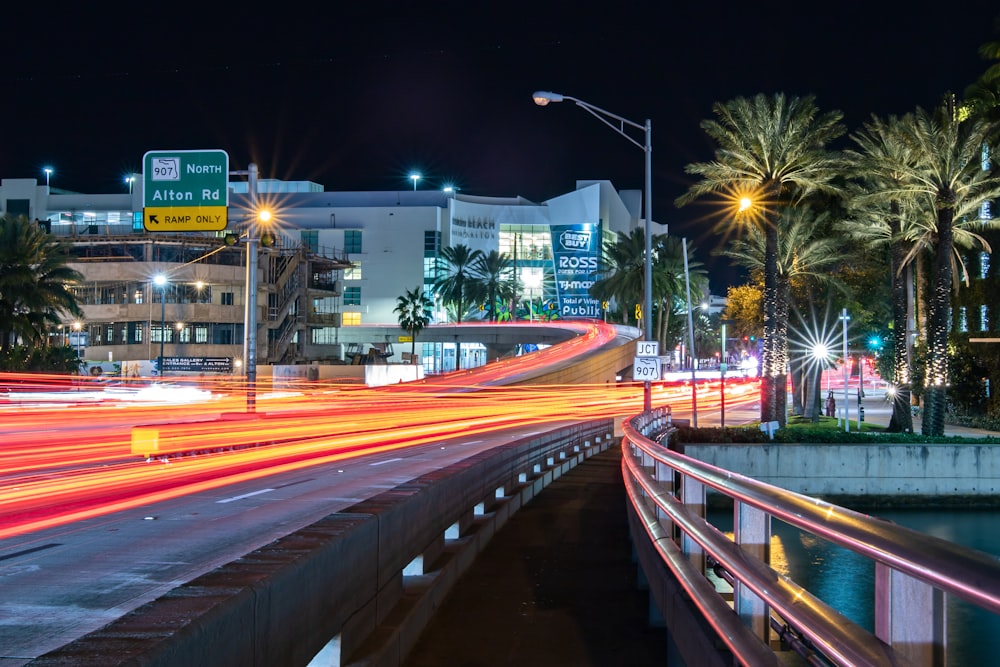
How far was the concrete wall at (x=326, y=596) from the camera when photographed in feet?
11.8

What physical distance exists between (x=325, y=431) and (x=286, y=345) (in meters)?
55.8

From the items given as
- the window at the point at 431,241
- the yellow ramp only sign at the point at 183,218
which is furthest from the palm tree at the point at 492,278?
the yellow ramp only sign at the point at 183,218

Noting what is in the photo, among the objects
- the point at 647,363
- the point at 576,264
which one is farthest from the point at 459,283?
the point at 647,363

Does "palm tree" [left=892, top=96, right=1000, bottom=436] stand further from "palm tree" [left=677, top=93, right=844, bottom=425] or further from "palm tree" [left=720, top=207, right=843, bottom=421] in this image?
"palm tree" [left=720, top=207, right=843, bottom=421]

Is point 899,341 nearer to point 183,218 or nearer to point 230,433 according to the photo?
point 230,433

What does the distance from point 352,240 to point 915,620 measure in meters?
119

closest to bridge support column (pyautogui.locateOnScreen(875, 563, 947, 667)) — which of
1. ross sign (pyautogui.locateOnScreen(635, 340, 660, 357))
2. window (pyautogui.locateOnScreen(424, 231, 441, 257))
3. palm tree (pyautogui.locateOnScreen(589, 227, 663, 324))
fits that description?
ross sign (pyautogui.locateOnScreen(635, 340, 660, 357))

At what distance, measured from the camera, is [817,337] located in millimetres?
63781

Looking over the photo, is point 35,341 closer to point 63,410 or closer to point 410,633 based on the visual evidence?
point 63,410

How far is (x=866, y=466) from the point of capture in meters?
37.5

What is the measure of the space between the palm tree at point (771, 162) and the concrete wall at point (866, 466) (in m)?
8.58

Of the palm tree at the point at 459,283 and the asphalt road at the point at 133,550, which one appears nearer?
the asphalt road at the point at 133,550

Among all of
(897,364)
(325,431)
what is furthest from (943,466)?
(325,431)

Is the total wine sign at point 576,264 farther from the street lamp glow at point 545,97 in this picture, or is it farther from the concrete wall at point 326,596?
the concrete wall at point 326,596
